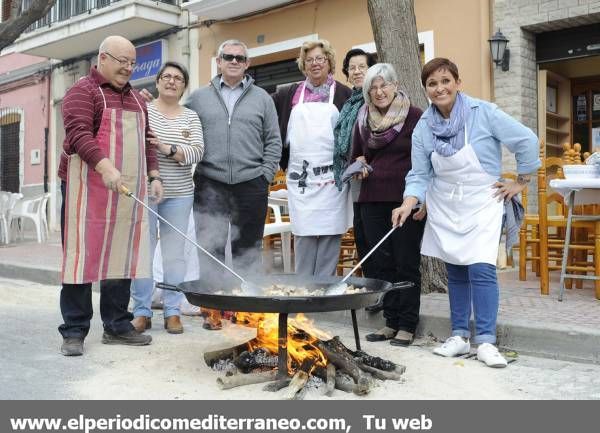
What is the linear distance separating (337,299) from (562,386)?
1.31 m

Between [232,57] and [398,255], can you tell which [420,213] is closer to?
[398,255]

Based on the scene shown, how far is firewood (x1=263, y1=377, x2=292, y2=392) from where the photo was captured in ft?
11.1

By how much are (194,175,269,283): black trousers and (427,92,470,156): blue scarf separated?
1.47 m

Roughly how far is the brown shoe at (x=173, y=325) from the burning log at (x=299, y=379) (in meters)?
1.69

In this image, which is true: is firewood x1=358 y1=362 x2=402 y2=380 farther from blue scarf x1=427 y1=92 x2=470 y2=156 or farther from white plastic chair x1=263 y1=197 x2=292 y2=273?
white plastic chair x1=263 y1=197 x2=292 y2=273

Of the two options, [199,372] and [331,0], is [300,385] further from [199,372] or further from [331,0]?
[331,0]

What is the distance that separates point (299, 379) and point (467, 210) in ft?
4.85

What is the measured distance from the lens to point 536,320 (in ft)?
14.8

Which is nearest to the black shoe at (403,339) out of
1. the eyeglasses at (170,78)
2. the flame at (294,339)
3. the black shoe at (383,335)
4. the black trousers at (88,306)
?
the black shoe at (383,335)

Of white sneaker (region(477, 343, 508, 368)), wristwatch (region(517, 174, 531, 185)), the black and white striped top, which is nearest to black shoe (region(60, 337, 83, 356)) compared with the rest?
the black and white striped top

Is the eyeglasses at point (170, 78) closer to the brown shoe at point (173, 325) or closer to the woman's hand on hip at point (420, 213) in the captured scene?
the brown shoe at point (173, 325)

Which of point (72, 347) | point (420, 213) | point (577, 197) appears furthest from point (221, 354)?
point (577, 197)
